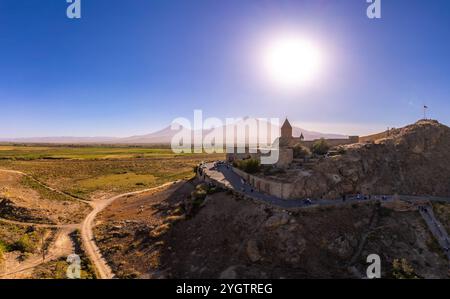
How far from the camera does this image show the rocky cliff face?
33.0 m

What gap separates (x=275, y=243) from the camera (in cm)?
2500

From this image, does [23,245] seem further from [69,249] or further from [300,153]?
[300,153]

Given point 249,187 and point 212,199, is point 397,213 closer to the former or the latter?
point 249,187

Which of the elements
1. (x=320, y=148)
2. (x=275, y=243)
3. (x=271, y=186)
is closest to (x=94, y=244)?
(x=275, y=243)

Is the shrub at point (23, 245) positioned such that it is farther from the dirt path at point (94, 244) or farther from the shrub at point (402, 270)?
the shrub at point (402, 270)

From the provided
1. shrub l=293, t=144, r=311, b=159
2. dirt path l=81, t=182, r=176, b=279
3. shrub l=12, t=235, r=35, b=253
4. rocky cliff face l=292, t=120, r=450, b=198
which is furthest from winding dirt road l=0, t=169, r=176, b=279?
shrub l=293, t=144, r=311, b=159

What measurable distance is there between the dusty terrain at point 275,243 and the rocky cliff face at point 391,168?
4.11 metres

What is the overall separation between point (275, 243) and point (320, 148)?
23.2 m

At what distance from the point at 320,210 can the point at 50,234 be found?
97.0ft

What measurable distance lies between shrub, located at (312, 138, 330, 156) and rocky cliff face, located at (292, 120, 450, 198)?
5.06m

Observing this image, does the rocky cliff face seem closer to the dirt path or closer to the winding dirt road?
the dirt path

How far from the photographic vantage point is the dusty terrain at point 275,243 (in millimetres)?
23297
